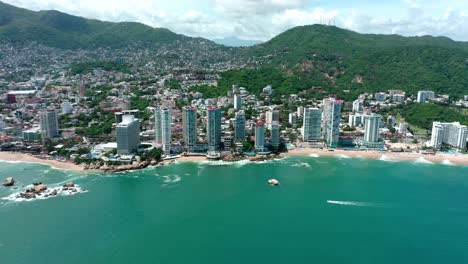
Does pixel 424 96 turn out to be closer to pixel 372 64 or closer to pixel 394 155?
pixel 372 64

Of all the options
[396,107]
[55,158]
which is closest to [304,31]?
[396,107]

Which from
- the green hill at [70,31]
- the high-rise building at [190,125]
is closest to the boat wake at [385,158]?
the high-rise building at [190,125]

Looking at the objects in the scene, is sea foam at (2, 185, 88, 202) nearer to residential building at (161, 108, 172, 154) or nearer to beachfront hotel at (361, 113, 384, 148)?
residential building at (161, 108, 172, 154)

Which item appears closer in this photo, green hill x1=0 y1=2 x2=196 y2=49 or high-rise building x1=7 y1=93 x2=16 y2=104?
high-rise building x1=7 y1=93 x2=16 y2=104

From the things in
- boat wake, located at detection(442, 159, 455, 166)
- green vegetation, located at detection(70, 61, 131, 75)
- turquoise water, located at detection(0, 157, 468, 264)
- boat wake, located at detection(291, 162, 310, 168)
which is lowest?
turquoise water, located at detection(0, 157, 468, 264)

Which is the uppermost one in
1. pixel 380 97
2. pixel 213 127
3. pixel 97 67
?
pixel 97 67

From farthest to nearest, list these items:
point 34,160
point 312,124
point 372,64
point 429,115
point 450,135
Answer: point 372,64 < point 429,115 < point 312,124 < point 450,135 < point 34,160

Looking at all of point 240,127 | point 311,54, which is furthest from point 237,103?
point 311,54

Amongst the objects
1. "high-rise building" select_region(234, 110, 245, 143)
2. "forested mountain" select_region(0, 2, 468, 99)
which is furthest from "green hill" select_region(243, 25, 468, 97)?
"high-rise building" select_region(234, 110, 245, 143)
